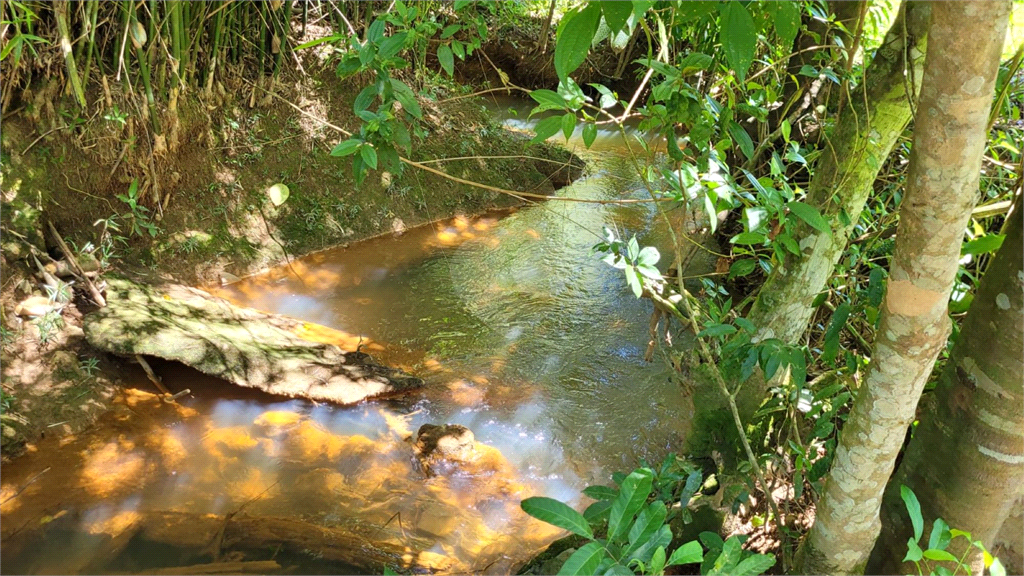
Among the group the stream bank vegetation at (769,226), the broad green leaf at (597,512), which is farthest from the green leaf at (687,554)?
the broad green leaf at (597,512)

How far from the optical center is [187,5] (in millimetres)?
3516

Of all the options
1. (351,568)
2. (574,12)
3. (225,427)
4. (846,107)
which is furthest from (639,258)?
(225,427)

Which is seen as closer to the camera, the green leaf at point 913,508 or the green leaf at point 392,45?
the green leaf at point 913,508

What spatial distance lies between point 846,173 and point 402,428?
6.49 ft

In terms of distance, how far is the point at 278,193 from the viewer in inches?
170

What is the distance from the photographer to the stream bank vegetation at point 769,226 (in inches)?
44.3

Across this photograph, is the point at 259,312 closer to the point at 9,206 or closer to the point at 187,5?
the point at 9,206

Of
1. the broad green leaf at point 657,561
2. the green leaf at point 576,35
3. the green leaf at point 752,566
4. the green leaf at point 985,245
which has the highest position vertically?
the green leaf at point 576,35

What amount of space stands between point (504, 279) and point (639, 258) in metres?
2.83

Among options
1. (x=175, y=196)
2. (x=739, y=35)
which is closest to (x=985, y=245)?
(x=739, y=35)

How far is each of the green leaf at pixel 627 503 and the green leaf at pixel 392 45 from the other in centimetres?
96

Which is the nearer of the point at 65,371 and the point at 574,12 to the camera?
the point at 574,12

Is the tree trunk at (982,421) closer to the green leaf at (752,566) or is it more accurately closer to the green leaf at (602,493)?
the green leaf at (752,566)

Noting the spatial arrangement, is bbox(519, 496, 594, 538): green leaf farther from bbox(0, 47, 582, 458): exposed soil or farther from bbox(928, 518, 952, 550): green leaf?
bbox(0, 47, 582, 458): exposed soil
